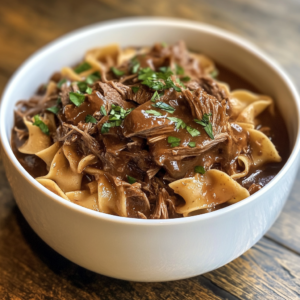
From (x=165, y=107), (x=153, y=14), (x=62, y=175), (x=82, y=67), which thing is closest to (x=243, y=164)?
(x=165, y=107)

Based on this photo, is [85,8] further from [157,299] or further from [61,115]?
[157,299]

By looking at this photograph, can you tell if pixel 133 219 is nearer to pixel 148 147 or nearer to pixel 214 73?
pixel 148 147

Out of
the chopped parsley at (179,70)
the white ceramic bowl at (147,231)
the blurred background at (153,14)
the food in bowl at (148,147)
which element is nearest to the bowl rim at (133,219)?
the white ceramic bowl at (147,231)

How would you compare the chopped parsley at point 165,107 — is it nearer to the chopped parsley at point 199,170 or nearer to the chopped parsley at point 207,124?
the chopped parsley at point 207,124

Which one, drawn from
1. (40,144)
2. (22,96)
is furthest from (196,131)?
(22,96)

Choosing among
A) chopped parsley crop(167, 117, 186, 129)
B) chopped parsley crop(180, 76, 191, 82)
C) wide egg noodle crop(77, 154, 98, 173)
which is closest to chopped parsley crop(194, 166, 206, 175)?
chopped parsley crop(167, 117, 186, 129)
